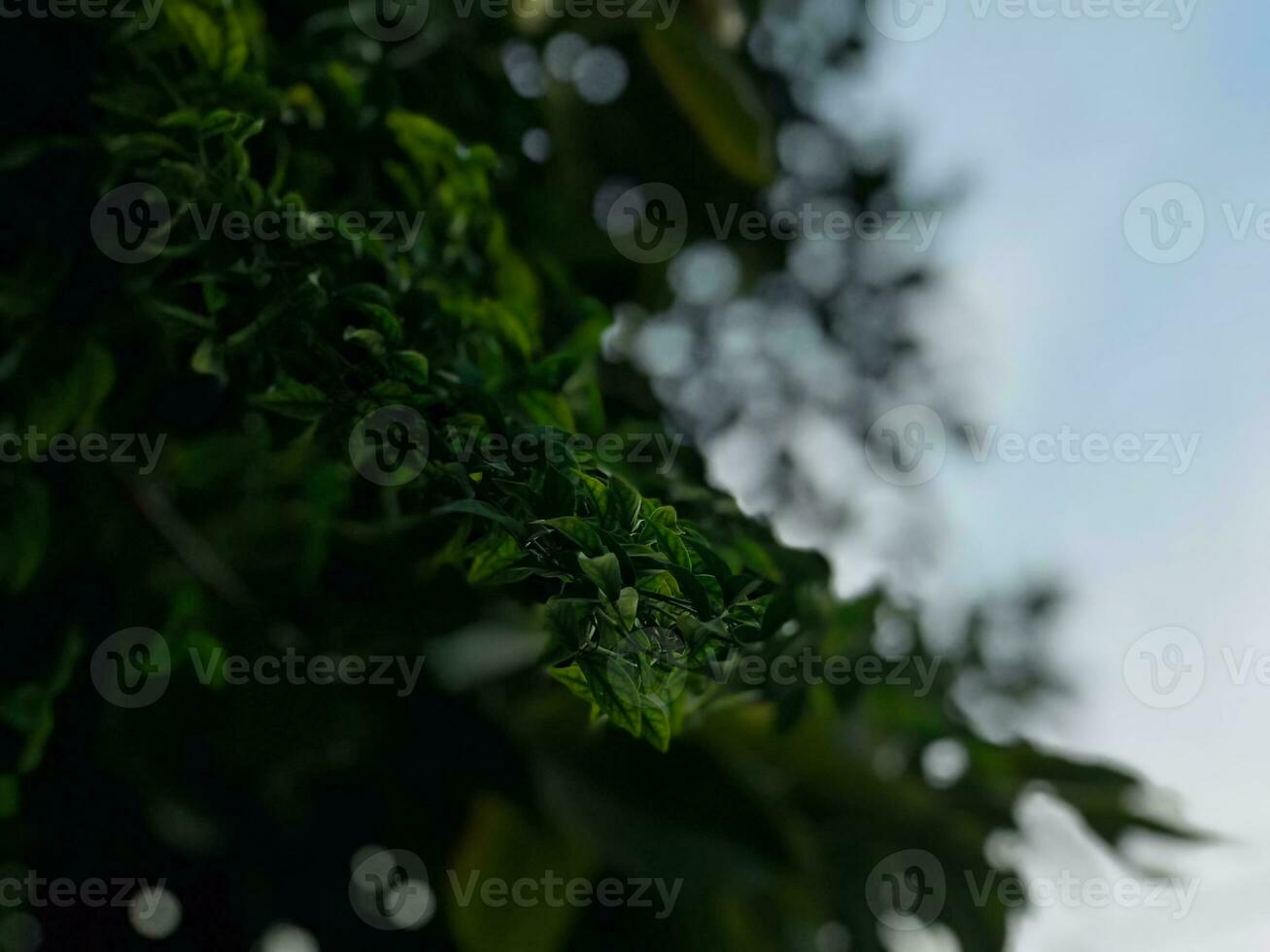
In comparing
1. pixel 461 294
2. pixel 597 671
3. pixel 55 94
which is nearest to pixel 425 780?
pixel 461 294

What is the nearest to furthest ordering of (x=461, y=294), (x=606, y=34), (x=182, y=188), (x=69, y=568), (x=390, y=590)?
1. (x=182, y=188)
2. (x=461, y=294)
3. (x=69, y=568)
4. (x=390, y=590)
5. (x=606, y=34)

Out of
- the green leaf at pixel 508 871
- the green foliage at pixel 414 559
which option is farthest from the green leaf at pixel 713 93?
the green leaf at pixel 508 871

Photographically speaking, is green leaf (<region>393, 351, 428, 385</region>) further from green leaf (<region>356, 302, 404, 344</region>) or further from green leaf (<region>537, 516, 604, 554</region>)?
green leaf (<region>537, 516, 604, 554</region>)

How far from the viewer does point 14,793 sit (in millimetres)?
929

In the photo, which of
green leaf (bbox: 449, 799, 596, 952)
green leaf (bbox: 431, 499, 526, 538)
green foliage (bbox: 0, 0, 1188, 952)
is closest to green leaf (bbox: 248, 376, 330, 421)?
green foliage (bbox: 0, 0, 1188, 952)

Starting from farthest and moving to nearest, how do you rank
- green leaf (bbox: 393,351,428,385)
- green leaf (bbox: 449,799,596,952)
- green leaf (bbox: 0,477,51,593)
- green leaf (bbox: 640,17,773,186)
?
green leaf (bbox: 640,17,773,186), green leaf (bbox: 449,799,596,952), green leaf (bbox: 0,477,51,593), green leaf (bbox: 393,351,428,385)

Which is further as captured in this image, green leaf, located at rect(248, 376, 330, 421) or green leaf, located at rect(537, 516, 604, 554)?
green leaf, located at rect(248, 376, 330, 421)

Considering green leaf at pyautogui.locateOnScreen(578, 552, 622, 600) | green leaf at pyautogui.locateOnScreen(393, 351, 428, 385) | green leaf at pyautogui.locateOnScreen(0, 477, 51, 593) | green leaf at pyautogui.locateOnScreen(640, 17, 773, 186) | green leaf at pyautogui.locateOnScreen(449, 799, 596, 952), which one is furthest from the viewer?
green leaf at pyautogui.locateOnScreen(640, 17, 773, 186)

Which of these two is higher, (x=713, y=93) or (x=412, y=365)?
(x=713, y=93)

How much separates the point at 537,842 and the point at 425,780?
0.14 meters

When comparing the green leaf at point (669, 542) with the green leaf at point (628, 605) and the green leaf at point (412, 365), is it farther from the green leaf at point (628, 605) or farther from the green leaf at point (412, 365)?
the green leaf at point (412, 365)

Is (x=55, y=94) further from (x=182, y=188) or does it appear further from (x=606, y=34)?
(x=606, y=34)

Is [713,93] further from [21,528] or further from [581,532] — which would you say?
[581,532]

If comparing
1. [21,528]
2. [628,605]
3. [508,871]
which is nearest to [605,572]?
[628,605]
